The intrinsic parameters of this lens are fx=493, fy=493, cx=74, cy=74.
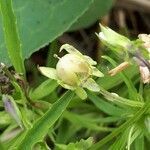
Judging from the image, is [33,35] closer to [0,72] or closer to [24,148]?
[0,72]

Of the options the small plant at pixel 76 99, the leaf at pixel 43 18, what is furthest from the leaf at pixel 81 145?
the leaf at pixel 43 18

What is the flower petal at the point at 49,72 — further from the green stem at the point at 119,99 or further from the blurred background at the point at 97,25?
the blurred background at the point at 97,25

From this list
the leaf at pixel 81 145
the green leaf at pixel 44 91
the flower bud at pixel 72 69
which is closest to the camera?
the flower bud at pixel 72 69

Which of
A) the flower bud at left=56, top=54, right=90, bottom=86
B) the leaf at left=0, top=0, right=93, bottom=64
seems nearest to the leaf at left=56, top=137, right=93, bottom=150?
the flower bud at left=56, top=54, right=90, bottom=86

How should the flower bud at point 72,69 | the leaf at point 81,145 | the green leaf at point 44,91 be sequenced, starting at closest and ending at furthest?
the flower bud at point 72,69 → the leaf at point 81,145 → the green leaf at point 44,91

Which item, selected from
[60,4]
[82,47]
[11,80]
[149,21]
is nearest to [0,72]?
[11,80]

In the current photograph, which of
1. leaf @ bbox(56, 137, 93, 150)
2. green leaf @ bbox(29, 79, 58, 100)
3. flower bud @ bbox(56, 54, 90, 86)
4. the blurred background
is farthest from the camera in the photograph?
Result: the blurred background

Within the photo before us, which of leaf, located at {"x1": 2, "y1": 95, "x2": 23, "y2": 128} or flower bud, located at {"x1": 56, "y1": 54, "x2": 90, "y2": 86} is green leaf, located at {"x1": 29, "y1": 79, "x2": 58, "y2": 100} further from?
flower bud, located at {"x1": 56, "y1": 54, "x2": 90, "y2": 86}
